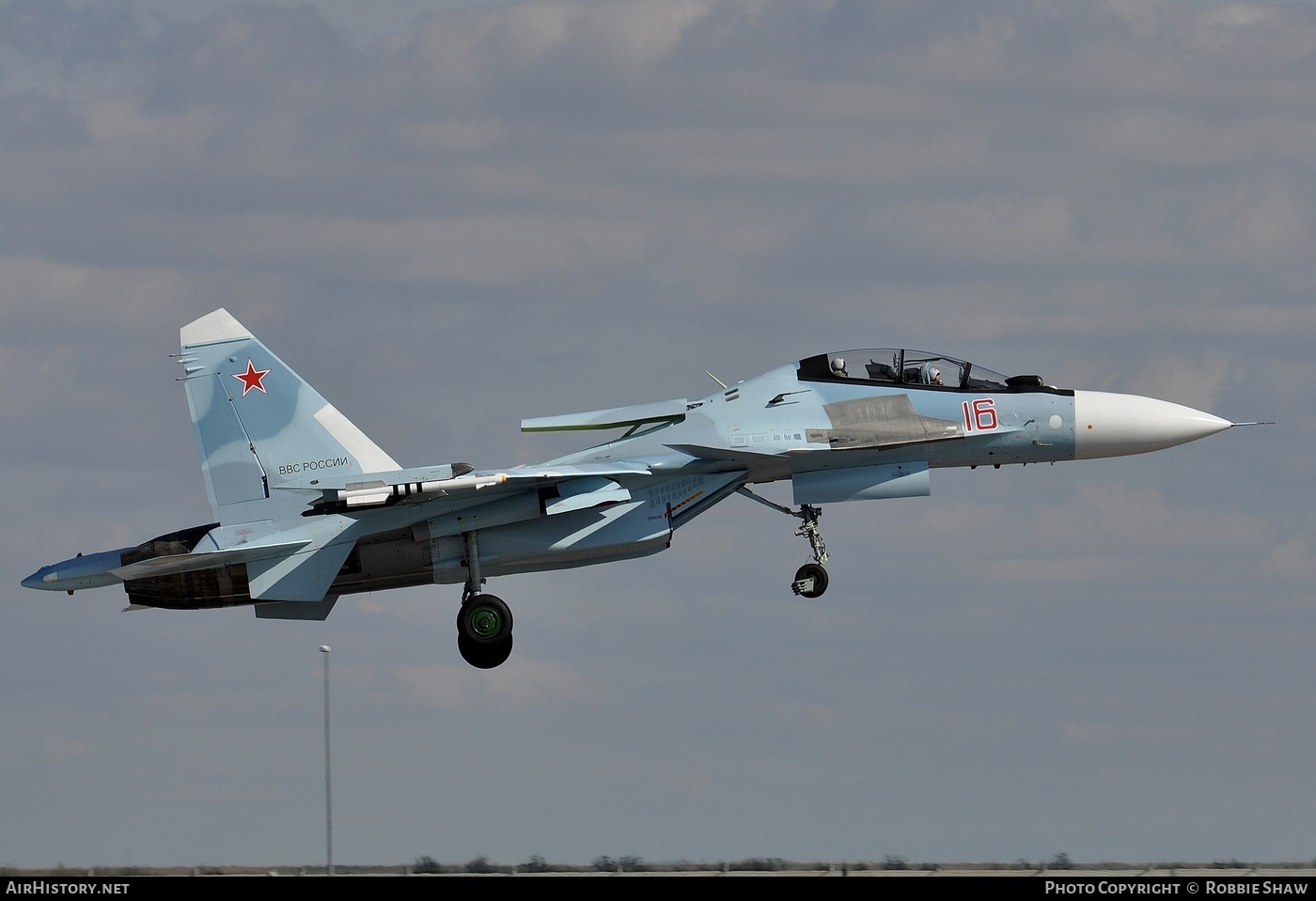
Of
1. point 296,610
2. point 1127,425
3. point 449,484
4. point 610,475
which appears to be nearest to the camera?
point 449,484

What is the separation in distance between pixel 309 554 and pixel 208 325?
437 centimetres

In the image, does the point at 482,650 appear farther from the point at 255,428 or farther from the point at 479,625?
the point at 255,428

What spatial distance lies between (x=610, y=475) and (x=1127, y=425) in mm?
8472

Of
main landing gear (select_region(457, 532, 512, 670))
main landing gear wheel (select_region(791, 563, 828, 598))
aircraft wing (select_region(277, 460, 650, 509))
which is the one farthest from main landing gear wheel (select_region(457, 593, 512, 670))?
main landing gear wheel (select_region(791, 563, 828, 598))

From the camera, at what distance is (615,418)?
3597 centimetres

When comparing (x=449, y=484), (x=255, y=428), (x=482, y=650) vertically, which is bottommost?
(x=482, y=650)

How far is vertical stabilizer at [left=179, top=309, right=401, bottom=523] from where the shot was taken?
3519cm

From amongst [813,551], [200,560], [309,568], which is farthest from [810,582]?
[200,560]

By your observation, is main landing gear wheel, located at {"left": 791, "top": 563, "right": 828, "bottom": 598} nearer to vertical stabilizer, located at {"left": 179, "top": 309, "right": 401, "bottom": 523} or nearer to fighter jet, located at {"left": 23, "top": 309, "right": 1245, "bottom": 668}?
fighter jet, located at {"left": 23, "top": 309, "right": 1245, "bottom": 668}

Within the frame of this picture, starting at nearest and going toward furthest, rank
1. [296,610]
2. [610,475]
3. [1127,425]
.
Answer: [610,475], [1127,425], [296,610]

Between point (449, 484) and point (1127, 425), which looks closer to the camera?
point (449, 484)

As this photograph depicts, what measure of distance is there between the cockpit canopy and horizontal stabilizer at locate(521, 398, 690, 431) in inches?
87.2
